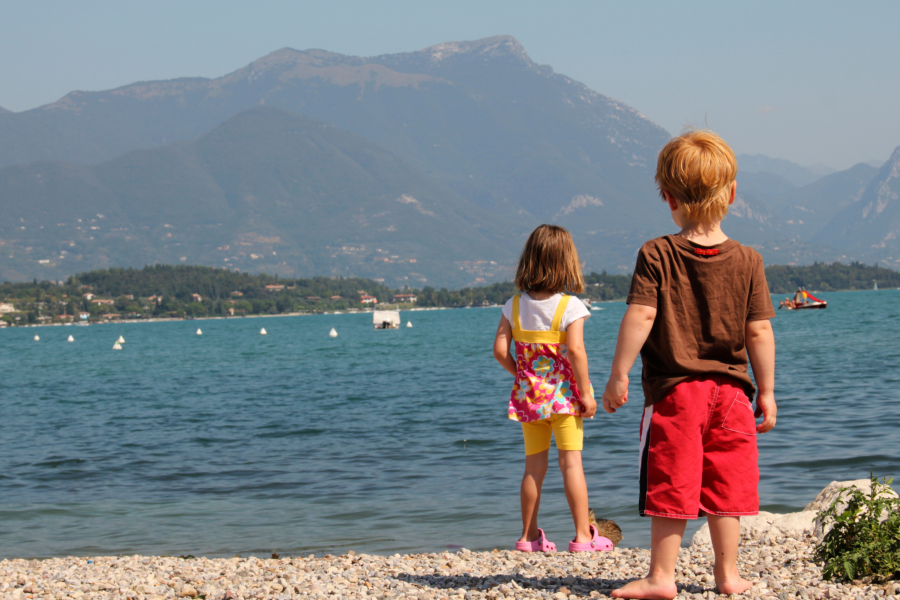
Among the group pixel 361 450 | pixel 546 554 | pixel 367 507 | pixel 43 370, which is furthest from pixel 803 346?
pixel 43 370

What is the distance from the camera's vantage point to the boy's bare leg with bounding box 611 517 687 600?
13.9 ft

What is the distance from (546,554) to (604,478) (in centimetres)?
507

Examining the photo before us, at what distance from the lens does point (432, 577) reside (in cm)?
559

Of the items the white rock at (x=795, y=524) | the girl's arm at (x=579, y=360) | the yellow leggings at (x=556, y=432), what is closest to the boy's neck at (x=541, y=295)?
the girl's arm at (x=579, y=360)

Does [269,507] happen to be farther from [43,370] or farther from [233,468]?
[43,370]

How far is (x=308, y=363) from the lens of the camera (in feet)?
149

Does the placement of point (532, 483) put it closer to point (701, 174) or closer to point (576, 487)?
point (576, 487)

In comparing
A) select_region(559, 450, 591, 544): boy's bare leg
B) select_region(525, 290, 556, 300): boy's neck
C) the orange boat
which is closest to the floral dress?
select_region(525, 290, 556, 300): boy's neck

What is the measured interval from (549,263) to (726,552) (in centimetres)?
222

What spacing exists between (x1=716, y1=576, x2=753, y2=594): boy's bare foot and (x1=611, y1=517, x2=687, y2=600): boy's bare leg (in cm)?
29

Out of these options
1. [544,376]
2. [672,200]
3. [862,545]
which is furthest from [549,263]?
[862,545]

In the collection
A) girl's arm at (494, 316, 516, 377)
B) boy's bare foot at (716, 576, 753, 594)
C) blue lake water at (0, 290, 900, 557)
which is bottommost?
blue lake water at (0, 290, 900, 557)

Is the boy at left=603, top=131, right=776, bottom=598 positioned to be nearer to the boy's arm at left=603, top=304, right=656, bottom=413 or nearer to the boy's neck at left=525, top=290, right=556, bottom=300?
the boy's arm at left=603, top=304, right=656, bottom=413

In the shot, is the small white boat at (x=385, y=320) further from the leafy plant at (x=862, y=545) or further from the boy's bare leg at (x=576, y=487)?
the leafy plant at (x=862, y=545)
